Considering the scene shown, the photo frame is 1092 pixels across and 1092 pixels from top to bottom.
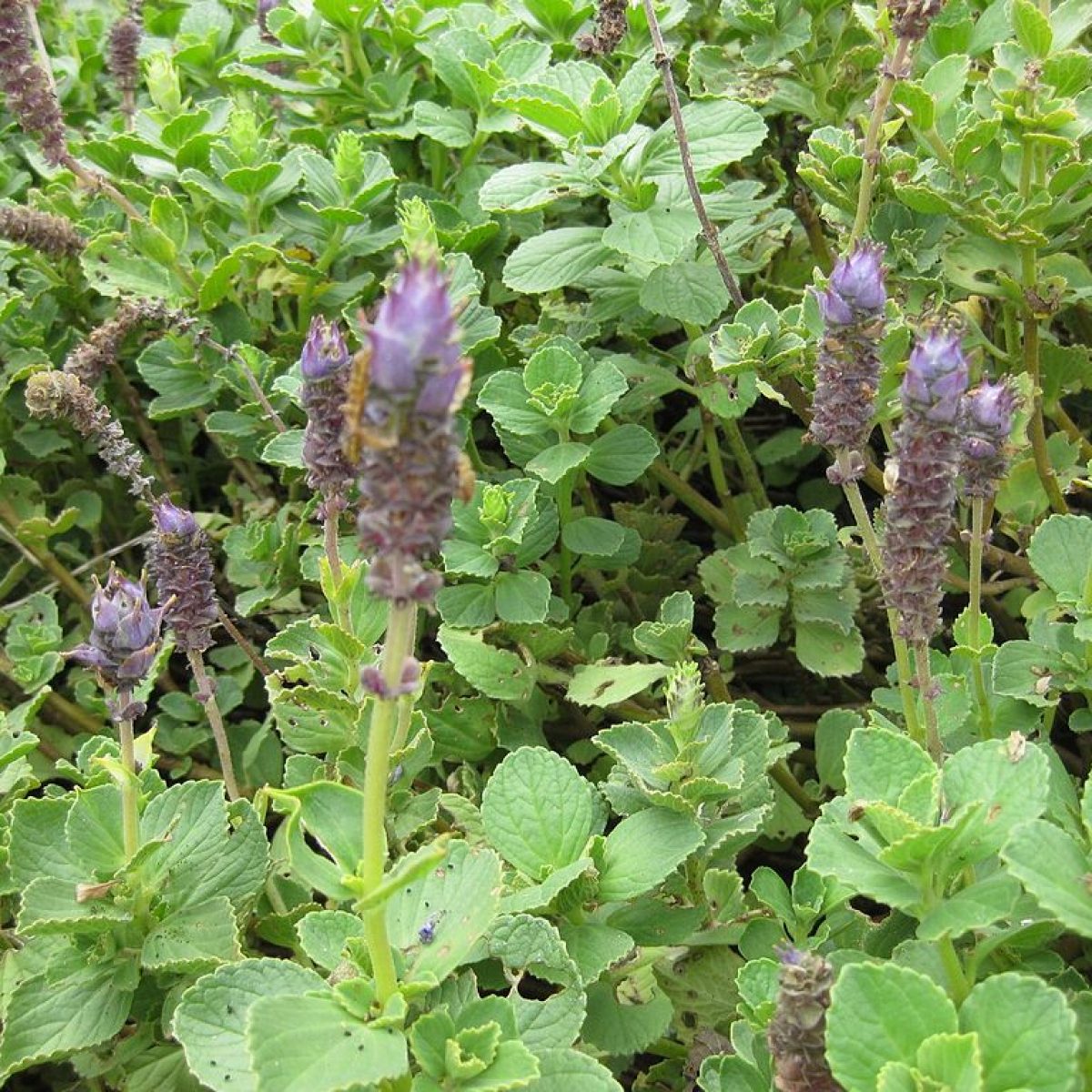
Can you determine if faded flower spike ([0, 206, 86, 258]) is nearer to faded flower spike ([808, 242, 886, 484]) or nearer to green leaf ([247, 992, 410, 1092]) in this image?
faded flower spike ([808, 242, 886, 484])

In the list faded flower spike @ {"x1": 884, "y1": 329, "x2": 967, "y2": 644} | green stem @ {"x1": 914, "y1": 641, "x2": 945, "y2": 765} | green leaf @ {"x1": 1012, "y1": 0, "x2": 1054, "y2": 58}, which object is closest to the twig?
green leaf @ {"x1": 1012, "y1": 0, "x2": 1054, "y2": 58}

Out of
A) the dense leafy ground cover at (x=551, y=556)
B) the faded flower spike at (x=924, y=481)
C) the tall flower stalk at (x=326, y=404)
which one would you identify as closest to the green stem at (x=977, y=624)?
the dense leafy ground cover at (x=551, y=556)

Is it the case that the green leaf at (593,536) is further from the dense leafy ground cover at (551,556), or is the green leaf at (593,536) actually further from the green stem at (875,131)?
the green stem at (875,131)

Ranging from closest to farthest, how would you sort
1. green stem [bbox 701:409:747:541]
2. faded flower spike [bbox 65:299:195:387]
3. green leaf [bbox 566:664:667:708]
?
green leaf [bbox 566:664:667:708]
faded flower spike [bbox 65:299:195:387]
green stem [bbox 701:409:747:541]

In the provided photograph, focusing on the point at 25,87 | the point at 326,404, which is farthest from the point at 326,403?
the point at 25,87

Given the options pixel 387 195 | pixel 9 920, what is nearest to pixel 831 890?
pixel 9 920

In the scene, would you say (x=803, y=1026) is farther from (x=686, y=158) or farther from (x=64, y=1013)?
(x=686, y=158)
